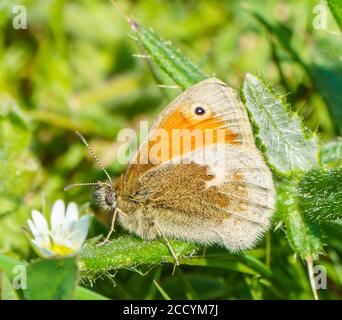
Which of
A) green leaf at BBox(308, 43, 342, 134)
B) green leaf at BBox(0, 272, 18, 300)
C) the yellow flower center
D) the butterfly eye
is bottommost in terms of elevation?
green leaf at BBox(0, 272, 18, 300)

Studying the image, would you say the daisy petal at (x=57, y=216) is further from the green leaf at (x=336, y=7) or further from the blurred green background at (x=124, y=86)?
the green leaf at (x=336, y=7)

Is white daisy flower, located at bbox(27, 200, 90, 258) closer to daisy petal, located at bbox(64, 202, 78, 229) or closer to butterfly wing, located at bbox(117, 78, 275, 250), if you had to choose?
daisy petal, located at bbox(64, 202, 78, 229)

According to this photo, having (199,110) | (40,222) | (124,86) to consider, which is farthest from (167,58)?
(124,86)

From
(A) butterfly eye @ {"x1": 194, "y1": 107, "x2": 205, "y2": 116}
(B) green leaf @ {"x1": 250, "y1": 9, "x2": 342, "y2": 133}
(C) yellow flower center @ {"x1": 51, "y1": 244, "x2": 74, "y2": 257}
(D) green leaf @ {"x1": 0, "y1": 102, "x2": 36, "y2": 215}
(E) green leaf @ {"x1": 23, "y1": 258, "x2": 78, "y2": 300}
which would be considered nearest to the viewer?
(E) green leaf @ {"x1": 23, "y1": 258, "x2": 78, "y2": 300}

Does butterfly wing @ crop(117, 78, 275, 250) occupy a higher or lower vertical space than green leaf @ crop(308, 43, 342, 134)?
lower

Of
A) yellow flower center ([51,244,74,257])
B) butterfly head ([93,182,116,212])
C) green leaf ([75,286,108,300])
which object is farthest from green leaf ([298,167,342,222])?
yellow flower center ([51,244,74,257])

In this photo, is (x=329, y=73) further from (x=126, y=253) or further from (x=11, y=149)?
(x=11, y=149)

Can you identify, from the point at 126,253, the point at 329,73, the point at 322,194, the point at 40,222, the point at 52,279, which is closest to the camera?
the point at 52,279
